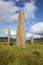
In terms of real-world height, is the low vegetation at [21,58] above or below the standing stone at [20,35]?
below

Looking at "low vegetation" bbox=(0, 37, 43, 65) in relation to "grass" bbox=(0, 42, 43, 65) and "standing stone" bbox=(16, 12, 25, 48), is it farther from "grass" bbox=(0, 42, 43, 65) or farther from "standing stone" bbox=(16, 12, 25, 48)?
"standing stone" bbox=(16, 12, 25, 48)

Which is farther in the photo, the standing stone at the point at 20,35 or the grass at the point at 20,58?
the standing stone at the point at 20,35

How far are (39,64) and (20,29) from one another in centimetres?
1325

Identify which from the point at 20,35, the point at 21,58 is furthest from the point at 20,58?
the point at 20,35

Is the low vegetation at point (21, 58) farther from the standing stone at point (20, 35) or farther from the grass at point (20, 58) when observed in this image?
the standing stone at point (20, 35)

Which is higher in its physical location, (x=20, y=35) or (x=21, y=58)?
(x=20, y=35)

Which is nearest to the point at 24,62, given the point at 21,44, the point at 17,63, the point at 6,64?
the point at 17,63

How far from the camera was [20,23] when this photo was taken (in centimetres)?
2417

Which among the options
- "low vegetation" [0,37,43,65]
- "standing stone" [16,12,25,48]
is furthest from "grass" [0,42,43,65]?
"standing stone" [16,12,25,48]

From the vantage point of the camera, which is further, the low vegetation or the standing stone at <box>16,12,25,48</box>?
the standing stone at <box>16,12,25,48</box>

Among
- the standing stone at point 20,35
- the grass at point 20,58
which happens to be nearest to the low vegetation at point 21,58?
the grass at point 20,58

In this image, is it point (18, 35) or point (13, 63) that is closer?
point (13, 63)

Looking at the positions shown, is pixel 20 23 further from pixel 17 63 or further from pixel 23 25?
pixel 17 63

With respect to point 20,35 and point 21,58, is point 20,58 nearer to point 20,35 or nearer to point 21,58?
point 21,58
